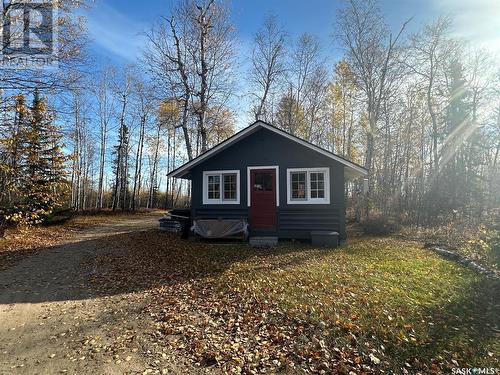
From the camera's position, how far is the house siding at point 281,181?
1170cm

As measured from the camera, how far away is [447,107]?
22922mm

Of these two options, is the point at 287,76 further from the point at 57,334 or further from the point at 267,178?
the point at 57,334

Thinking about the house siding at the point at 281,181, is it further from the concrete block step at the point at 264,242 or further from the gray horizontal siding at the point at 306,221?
the concrete block step at the point at 264,242

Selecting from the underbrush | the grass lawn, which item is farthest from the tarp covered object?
the underbrush

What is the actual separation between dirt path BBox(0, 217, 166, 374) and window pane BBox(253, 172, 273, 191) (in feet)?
23.9

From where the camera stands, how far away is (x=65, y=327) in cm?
458

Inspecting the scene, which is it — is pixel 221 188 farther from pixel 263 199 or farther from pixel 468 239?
pixel 468 239

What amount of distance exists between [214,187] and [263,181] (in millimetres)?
2369

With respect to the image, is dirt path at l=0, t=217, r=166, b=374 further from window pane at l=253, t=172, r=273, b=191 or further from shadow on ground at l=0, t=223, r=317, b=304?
window pane at l=253, t=172, r=273, b=191

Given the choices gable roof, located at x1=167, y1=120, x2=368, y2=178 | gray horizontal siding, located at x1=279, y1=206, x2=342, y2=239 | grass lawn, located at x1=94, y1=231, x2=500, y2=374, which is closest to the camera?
grass lawn, located at x1=94, y1=231, x2=500, y2=374

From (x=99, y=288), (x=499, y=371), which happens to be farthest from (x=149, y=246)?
(x=499, y=371)

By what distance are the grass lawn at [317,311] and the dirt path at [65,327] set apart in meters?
0.50

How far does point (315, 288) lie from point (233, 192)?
716 cm

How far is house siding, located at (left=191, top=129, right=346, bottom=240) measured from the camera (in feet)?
38.4
